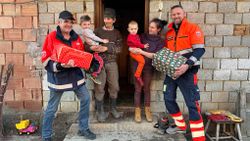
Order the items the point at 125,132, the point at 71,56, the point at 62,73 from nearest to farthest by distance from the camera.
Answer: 1. the point at 71,56
2. the point at 62,73
3. the point at 125,132

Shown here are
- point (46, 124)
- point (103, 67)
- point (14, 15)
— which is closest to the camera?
point (46, 124)

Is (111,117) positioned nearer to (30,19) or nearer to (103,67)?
(103,67)

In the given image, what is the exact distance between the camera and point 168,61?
4.39 m

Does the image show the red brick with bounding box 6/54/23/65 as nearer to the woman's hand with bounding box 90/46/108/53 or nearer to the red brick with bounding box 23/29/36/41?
the red brick with bounding box 23/29/36/41

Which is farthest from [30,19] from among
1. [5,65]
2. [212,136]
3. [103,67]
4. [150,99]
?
[212,136]

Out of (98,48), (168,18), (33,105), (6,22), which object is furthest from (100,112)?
(6,22)

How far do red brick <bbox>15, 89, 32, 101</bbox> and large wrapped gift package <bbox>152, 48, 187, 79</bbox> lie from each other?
2.33m

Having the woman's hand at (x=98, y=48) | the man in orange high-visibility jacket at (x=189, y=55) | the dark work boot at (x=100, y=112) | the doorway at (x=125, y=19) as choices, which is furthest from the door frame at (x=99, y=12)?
the doorway at (x=125, y=19)

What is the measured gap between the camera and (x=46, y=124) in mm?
4438

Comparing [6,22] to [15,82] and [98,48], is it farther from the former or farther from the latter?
[98,48]

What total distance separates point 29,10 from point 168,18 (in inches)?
90.8

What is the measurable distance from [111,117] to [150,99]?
0.74 m

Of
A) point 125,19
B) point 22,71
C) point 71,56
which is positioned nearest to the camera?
point 71,56

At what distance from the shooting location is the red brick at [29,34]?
17.3ft
